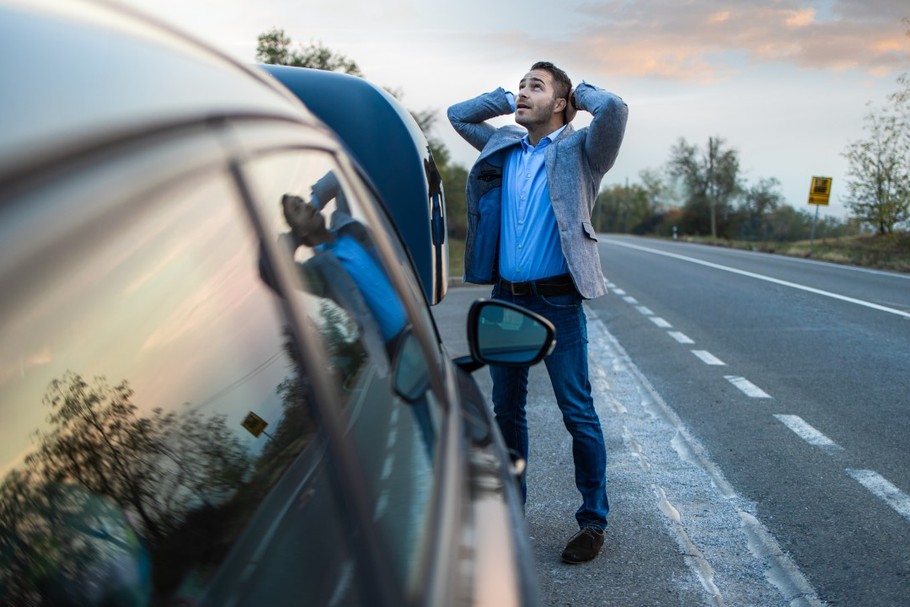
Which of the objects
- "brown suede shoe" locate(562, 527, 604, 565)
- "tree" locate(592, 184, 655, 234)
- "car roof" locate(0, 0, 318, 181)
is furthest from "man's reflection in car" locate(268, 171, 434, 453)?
"tree" locate(592, 184, 655, 234)

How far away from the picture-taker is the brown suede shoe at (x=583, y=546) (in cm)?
402

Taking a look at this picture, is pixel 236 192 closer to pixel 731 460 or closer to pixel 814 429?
pixel 731 460

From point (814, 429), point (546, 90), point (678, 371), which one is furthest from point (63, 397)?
point (678, 371)

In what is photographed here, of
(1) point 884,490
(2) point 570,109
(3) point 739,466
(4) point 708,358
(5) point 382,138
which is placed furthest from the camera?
(4) point 708,358

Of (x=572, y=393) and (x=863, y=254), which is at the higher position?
(x=572, y=393)

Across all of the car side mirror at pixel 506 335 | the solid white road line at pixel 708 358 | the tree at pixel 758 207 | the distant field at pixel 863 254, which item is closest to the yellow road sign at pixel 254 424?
the car side mirror at pixel 506 335

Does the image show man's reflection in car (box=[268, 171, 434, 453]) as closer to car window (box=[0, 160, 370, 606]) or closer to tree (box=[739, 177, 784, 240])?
car window (box=[0, 160, 370, 606])

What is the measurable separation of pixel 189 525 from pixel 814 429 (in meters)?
5.91

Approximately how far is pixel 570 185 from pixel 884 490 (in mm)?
2413

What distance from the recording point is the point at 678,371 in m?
8.45

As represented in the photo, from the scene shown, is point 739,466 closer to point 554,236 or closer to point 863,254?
point 554,236

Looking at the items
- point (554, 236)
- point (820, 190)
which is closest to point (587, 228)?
point (554, 236)

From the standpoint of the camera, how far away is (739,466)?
543 cm

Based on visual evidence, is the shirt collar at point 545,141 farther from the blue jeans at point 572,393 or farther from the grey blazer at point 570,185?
the blue jeans at point 572,393
